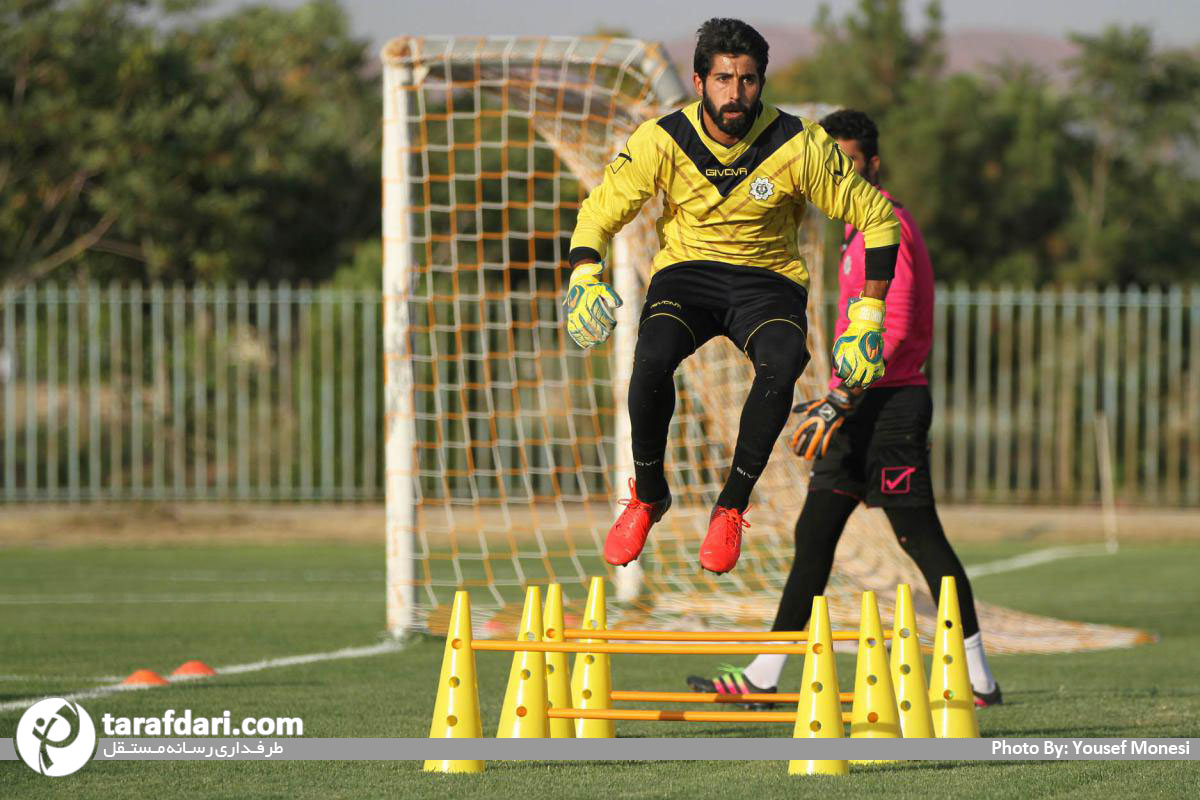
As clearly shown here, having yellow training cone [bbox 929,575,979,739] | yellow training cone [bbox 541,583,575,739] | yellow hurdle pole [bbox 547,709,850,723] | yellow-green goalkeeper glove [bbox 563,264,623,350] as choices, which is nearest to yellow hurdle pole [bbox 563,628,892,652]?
yellow training cone [bbox 541,583,575,739]

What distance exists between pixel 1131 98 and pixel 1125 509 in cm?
1143

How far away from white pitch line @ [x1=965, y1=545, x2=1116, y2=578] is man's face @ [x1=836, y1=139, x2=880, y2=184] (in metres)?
7.87

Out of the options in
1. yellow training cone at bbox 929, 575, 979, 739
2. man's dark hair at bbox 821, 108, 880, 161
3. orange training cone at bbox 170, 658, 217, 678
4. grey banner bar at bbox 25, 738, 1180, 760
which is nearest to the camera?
grey banner bar at bbox 25, 738, 1180, 760

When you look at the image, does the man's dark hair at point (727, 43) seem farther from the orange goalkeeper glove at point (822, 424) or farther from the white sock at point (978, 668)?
the white sock at point (978, 668)

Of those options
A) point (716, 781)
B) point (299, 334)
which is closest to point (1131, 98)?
point (299, 334)

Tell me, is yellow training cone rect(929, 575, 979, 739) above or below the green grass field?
above

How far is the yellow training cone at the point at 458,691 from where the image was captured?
5504 millimetres

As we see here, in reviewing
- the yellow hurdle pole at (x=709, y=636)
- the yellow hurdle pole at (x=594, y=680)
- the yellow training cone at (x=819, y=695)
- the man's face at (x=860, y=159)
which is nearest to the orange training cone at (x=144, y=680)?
the yellow hurdle pole at (x=594, y=680)

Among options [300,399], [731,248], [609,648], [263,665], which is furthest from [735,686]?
[300,399]

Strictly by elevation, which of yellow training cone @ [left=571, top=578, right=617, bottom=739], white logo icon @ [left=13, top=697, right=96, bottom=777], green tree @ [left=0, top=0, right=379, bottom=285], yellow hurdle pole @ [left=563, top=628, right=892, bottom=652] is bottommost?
white logo icon @ [left=13, top=697, right=96, bottom=777]

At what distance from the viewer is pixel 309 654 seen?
28.9 ft

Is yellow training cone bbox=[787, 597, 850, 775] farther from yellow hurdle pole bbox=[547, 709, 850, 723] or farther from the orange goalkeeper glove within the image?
the orange goalkeeper glove

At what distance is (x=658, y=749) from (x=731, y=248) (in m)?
2.13

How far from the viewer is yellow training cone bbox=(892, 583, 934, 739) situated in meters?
5.63
